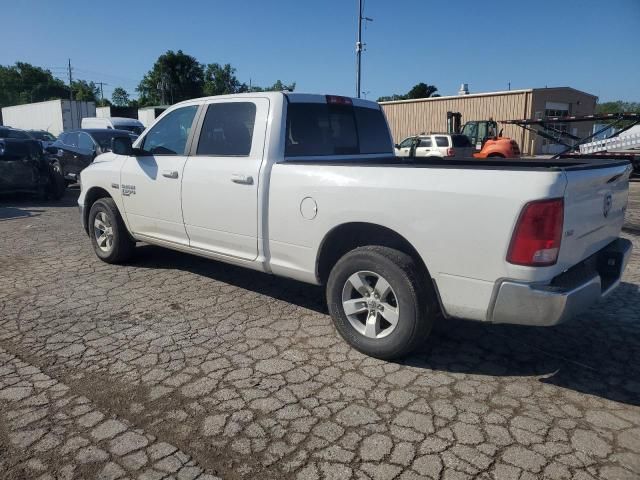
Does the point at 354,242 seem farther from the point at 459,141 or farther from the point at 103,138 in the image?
the point at 459,141

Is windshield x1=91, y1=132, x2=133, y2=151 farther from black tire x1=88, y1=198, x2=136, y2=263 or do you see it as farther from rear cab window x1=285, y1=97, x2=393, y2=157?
rear cab window x1=285, y1=97, x2=393, y2=157

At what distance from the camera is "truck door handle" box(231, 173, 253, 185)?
4156mm

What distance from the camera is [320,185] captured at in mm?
3688

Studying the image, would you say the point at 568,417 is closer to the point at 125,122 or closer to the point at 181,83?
the point at 125,122

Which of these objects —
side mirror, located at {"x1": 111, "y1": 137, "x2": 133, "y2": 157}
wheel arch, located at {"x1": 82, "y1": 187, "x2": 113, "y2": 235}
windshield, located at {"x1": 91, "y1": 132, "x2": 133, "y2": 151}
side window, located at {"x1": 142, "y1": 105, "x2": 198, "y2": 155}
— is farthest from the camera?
windshield, located at {"x1": 91, "y1": 132, "x2": 133, "y2": 151}

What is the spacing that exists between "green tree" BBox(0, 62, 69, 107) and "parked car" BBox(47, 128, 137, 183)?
80.3 m

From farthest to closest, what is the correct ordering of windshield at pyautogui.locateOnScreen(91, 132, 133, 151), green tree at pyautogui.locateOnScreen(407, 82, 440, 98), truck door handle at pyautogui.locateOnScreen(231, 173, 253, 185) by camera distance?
green tree at pyautogui.locateOnScreen(407, 82, 440, 98) → windshield at pyautogui.locateOnScreen(91, 132, 133, 151) → truck door handle at pyautogui.locateOnScreen(231, 173, 253, 185)

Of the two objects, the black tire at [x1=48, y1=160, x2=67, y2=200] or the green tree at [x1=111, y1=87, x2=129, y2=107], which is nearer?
the black tire at [x1=48, y1=160, x2=67, y2=200]

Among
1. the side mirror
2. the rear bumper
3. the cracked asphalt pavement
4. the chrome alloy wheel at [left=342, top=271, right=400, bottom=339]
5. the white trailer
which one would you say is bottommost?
the cracked asphalt pavement

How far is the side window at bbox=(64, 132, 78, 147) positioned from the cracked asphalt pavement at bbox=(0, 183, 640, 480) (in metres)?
9.53

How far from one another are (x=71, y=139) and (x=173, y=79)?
63.2 m

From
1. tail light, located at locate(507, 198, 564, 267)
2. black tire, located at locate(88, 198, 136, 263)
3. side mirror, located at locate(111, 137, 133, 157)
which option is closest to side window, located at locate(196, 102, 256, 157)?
side mirror, located at locate(111, 137, 133, 157)

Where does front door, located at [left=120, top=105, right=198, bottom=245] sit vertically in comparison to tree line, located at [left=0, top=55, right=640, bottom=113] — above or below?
below

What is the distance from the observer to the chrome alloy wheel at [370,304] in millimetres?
3494
